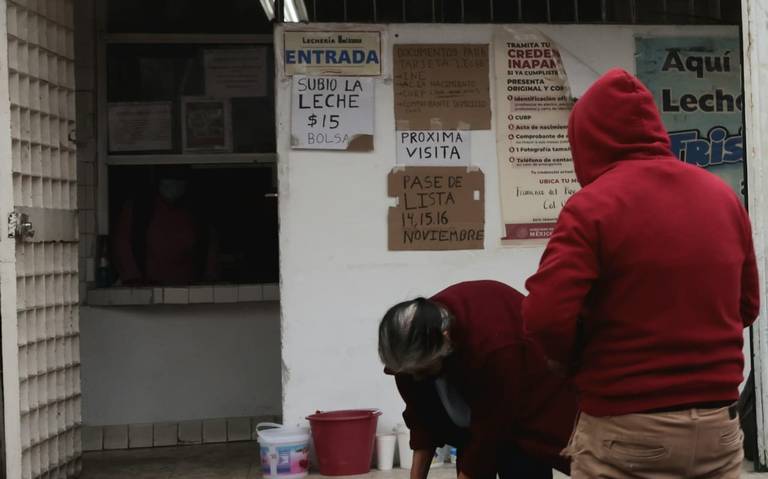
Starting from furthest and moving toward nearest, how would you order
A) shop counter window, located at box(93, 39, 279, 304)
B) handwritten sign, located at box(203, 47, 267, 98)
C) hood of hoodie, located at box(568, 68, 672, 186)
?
handwritten sign, located at box(203, 47, 267, 98) < shop counter window, located at box(93, 39, 279, 304) < hood of hoodie, located at box(568, 68, 672, 186)

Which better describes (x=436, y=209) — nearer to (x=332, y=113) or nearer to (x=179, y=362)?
(x=332, y=113)

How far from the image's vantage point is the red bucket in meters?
5.75

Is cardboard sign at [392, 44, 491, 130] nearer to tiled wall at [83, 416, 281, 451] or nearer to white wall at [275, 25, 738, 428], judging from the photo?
white wall at [275, 25, 738, 428]

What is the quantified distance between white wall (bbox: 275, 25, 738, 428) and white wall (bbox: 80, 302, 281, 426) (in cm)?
115

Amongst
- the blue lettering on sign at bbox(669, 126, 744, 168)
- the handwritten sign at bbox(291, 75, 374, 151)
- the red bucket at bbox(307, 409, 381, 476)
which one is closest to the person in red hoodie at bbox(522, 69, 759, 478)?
the red bucket at bbox(307, 409, 381, 476)

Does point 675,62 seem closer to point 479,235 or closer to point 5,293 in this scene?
point 479,235

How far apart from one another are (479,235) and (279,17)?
1.71 meters

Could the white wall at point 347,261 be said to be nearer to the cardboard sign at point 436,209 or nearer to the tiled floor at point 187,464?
the cardboard sign at point 436,209

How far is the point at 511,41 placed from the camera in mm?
6105

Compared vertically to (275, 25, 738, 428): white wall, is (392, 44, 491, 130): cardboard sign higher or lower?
higher

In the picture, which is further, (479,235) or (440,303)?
(479,235)

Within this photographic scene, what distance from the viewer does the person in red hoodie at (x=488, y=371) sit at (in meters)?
3.53

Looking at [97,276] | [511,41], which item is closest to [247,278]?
[97,276]

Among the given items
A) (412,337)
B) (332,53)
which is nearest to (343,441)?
(332,53)
